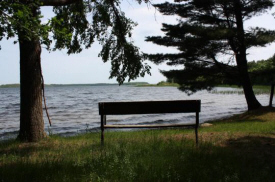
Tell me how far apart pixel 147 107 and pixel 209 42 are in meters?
9.91

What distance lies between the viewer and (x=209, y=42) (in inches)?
591

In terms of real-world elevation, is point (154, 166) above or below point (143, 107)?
below

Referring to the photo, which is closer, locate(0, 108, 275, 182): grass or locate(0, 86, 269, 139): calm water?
locate(0, 108, 275, 182): grass

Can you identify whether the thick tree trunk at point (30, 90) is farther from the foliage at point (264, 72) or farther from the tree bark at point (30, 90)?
the foliage at point (264, 72)

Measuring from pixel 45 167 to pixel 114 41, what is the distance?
5823mm

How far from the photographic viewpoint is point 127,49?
8.76 m

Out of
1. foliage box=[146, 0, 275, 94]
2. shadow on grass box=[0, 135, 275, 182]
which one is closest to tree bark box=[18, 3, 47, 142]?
shadow on grass box=[0, 135, 275, 182]

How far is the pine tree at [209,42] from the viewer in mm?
14812

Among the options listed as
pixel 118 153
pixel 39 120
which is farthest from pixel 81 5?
pixel 118 153

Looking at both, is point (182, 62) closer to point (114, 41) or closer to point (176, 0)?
point (176, 0)

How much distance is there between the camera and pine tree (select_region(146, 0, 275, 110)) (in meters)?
14.8

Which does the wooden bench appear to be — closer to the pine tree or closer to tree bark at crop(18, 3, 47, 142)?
tree bark at crop(18, 3, 47, 142)

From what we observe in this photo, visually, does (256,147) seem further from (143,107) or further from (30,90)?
(30,90)

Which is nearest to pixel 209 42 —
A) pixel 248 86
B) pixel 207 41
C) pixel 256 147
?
pixel 207 41
